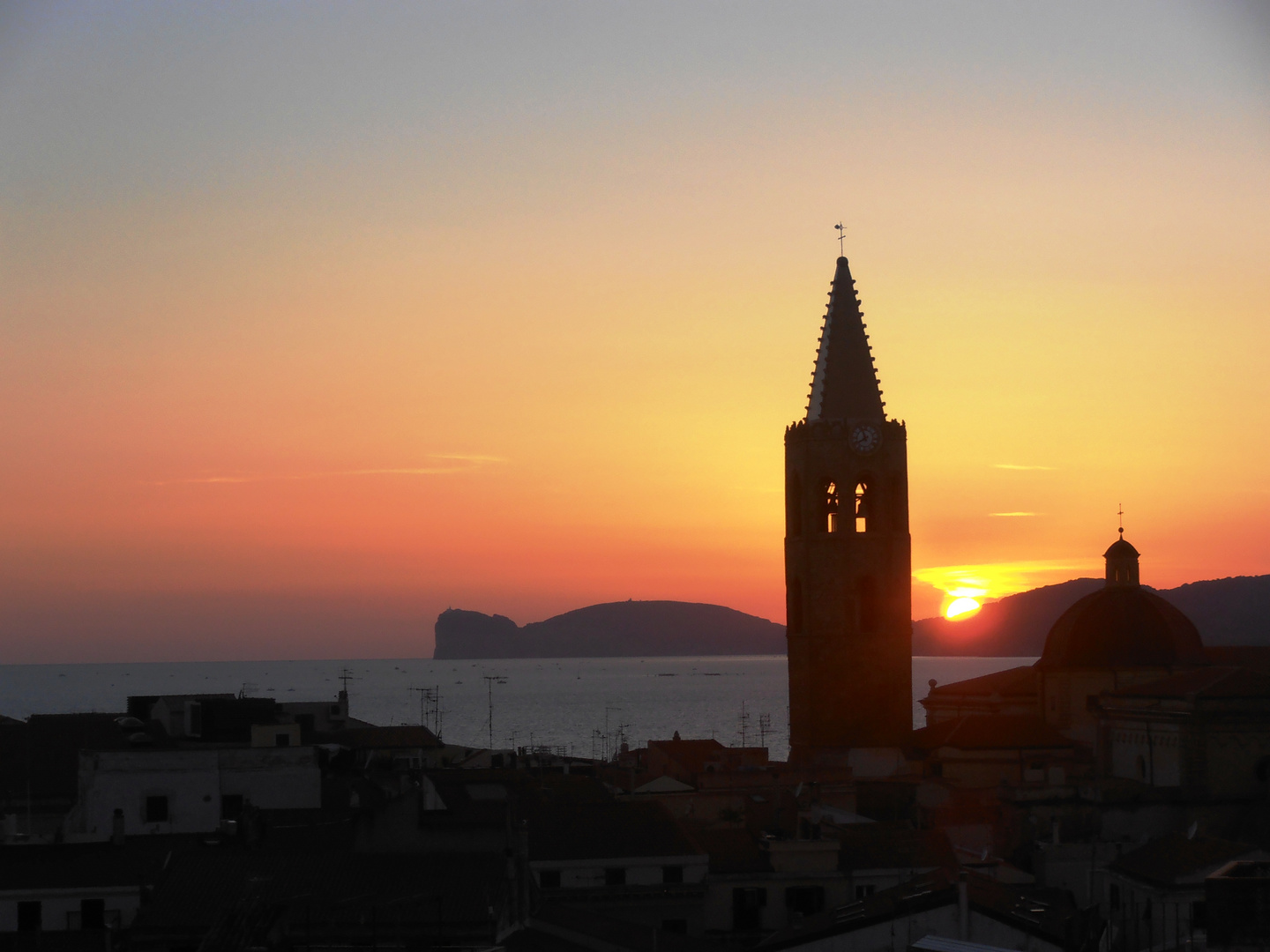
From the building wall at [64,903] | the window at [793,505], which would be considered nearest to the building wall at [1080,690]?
the window at [793,505]

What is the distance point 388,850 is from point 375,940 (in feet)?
17.8

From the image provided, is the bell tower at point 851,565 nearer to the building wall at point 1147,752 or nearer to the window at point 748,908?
the building wall at point 1147,752

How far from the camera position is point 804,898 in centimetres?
4309

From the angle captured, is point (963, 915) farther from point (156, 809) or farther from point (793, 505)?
point (793, 505)

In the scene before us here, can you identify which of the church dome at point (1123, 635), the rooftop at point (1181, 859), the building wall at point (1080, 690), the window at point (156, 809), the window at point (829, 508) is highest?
the window at point (829, 508)

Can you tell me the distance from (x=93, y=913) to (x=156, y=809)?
25.9ft

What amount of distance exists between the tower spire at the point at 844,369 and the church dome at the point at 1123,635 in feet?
35.2

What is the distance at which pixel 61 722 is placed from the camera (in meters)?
54.8

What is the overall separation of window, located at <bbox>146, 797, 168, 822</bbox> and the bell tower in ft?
103

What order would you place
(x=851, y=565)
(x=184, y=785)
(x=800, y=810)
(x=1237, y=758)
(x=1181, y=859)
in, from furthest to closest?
1. (x=851, y=565)
2. (x=1237, y=758)
3. (x=800, y=810)
4. (x=184, y=785)
5. (x=1181, y=859)

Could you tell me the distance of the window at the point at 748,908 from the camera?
42250 millimetres

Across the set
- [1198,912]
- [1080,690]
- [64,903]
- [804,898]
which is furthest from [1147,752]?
[64,903]

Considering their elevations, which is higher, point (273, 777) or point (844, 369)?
point (844, 369)

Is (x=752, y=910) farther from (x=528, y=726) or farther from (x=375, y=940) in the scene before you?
(x=528, y=726)
